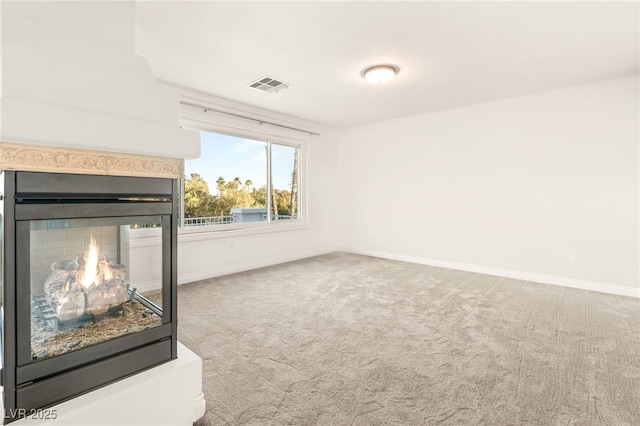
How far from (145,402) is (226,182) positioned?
11.6 feet

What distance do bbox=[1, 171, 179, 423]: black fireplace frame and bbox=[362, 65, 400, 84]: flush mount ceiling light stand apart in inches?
99.2

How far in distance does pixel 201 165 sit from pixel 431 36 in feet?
10.4

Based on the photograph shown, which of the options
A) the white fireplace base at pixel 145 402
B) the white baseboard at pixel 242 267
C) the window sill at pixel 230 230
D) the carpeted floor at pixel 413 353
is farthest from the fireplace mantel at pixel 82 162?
the white baseboard at pixel 242 267

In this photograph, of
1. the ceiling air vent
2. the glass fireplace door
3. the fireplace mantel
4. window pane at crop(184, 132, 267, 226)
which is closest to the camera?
the fireplace mantel

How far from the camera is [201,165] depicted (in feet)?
14.2

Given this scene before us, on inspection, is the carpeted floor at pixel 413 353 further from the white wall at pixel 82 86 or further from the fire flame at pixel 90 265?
the white wall at pixel 82 86

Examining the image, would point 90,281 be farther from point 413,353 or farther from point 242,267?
point 242,267

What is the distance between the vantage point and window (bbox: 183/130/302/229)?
4.32 m

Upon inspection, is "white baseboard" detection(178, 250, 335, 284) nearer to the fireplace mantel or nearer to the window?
the window

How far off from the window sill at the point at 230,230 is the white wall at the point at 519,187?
1665 mm

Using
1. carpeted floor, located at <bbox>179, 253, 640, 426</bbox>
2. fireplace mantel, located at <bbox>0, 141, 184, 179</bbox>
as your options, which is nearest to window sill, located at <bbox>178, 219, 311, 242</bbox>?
carpeted floor, located at <bbox>179, 253, 640, 426</bbox>

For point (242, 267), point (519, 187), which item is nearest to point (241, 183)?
point (242, 267)

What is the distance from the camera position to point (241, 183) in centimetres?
484

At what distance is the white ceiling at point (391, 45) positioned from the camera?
232 centimetres
